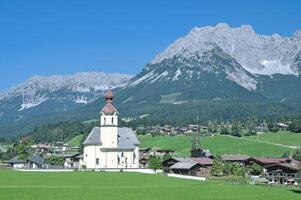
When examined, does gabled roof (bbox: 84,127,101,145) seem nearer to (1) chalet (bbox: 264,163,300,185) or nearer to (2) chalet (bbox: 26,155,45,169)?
(2) chalet (bbox: 26,155,45,169)

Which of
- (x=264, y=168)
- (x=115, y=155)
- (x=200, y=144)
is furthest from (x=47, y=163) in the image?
(x=200, y=144)

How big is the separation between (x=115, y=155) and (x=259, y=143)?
70721 mm

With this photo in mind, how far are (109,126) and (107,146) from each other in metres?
4.02

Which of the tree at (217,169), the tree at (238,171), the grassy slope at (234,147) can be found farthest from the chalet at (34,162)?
the tree at (238,171)

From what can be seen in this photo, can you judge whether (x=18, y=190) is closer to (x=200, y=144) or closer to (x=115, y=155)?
(x=115, y=155)

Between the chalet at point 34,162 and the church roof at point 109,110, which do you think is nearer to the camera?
the church roof at point 109,110

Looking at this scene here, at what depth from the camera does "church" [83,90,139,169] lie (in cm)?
12625

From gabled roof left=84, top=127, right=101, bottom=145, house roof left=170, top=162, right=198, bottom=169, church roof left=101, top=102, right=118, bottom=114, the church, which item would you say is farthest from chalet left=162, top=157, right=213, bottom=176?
church roof left=101, top=102, right=118, bottom=114

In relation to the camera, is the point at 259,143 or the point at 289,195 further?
the point at 259,143

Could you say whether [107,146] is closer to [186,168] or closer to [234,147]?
[186,168]

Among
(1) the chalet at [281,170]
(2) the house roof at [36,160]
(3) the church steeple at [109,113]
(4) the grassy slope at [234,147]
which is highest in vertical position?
(3) the church steeple at [109,113]

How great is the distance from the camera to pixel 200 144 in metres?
192

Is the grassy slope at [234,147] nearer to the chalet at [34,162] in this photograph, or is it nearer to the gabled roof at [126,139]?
the gabled roof at [126,139]

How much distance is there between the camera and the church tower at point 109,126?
414ft
